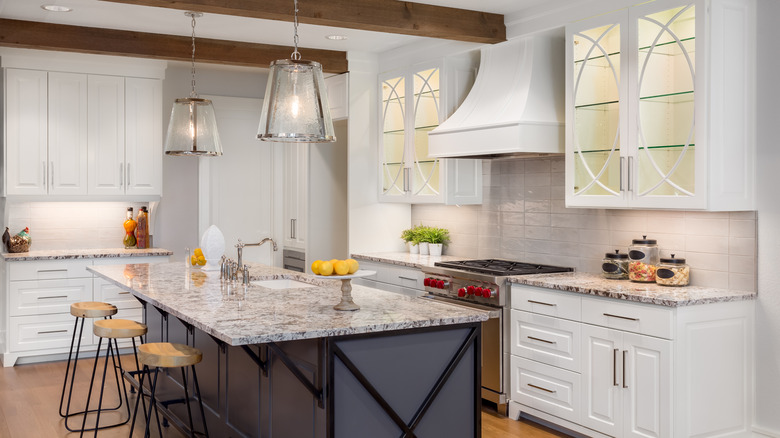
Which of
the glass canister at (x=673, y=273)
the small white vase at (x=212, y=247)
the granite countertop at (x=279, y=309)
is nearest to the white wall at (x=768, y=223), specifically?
the glass canister at (x=673, y=273)

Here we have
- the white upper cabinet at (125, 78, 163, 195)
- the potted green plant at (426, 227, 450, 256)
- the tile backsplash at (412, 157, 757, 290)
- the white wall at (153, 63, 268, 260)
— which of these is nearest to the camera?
the tile backsplash at (412, 157, 757, 290)

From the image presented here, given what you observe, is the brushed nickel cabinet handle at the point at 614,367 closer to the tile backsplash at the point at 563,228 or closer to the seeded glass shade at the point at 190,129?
the tile backsplash at the point at 563,228

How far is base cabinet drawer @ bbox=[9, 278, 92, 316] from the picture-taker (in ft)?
20.5

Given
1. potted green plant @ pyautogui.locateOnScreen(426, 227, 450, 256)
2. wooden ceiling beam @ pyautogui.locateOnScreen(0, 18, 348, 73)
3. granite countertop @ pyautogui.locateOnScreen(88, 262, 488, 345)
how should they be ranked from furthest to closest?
1. potted green plant @ pyautogui.locateOnScreen(426, 227, 450, 256)
2. wooden ceiling beam @ pyautogui.locateOnScreen(0, 18, 348, 73)
3. granite countertop @ pyautogui.locateOnScreen(88, 262, 488, 345)

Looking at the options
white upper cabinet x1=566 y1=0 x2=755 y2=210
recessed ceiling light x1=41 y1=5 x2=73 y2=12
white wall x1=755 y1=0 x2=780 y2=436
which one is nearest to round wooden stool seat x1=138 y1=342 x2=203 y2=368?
white upper cabinet x1=566 y1=0 x2=755 y2=210

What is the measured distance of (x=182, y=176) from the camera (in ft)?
24.3

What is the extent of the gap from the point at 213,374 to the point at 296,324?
55.2 inches

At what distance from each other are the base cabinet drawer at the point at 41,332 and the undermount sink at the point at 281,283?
2697mm

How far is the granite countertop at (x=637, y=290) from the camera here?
3.71m

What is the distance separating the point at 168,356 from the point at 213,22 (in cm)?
294

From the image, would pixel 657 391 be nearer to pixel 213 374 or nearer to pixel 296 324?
pixel 296 324

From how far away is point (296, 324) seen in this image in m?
2.97

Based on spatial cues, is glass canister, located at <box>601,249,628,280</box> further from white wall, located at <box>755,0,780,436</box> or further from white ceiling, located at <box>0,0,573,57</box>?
white ceiling, located at <box>0,0,573,57</box>

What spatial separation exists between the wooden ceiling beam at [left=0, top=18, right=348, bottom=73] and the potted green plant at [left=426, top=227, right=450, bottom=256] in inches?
65.8
